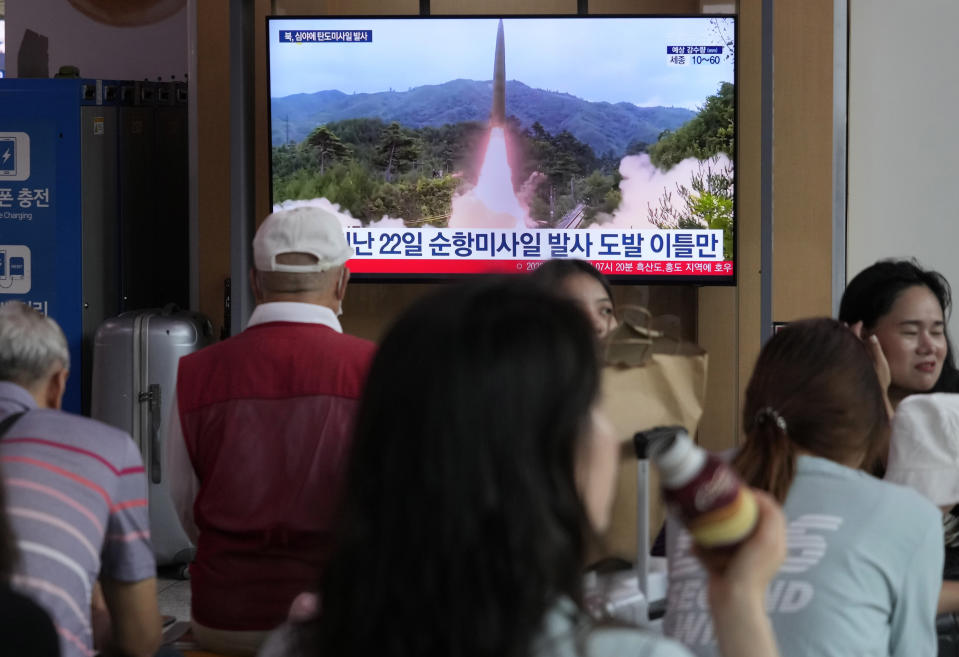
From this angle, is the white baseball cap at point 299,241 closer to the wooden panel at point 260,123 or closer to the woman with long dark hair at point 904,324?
the woman with long dark hair at point 904,324

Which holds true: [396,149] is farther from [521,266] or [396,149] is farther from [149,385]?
[149,385]

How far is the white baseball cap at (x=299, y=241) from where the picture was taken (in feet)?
7.36

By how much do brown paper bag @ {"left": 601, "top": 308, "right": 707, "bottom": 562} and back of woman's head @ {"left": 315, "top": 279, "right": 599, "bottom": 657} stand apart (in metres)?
1.73

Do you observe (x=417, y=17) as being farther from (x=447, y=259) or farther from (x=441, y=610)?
(x=441, y=610)

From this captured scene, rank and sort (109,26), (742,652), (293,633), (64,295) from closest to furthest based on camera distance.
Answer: (293,633) → (742,652) → (64,295) → (109,26)

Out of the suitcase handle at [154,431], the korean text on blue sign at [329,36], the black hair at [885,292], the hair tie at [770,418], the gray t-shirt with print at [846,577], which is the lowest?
the suitcase handle at [154,431]

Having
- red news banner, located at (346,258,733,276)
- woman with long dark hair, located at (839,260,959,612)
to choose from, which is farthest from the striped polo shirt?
red news banner, located at (346,258,733,276)

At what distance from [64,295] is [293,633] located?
14.9ft

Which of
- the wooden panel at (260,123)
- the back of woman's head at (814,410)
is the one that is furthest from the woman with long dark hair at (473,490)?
the wooden panel at (260,123)

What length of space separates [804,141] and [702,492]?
4069 mm

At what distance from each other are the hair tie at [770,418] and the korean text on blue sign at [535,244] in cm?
285

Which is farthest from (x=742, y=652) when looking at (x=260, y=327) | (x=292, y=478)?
(x=260, y=327)

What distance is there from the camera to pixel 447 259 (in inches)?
181

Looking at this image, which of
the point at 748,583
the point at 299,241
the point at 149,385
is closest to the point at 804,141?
the point at 149,385
